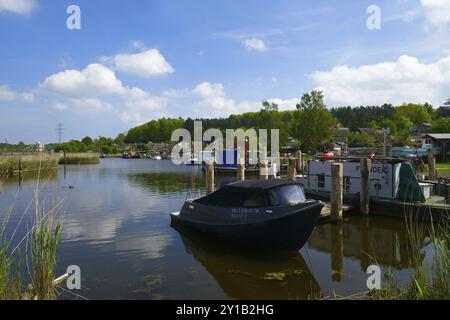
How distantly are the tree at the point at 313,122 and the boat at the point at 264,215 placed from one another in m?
56.4

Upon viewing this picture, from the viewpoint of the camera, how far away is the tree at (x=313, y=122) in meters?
69.3

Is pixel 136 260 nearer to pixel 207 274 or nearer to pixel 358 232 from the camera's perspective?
pixel 207 274

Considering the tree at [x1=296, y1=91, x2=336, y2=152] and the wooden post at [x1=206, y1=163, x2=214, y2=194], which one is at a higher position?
the tree at [x1=296, y1=91, x2=336, y2=152]

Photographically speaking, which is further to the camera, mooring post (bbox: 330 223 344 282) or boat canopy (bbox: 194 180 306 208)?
boat canopy (bbox: 194 180 306 208)

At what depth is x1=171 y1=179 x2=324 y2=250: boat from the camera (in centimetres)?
1321

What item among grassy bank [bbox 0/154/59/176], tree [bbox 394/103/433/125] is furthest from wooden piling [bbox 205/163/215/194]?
tree [bbox 394/103/433/125]

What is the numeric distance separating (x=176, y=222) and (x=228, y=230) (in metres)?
4.68

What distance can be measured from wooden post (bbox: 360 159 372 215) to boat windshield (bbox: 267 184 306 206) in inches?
243

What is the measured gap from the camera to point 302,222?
1327 cm

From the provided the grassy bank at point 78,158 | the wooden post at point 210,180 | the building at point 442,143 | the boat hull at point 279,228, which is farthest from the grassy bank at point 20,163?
the building at point 442,143

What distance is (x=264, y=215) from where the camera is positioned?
13.4 meters

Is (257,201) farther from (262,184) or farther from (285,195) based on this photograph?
(285,195)

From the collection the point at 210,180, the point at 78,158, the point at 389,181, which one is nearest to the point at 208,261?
the point at 210,180

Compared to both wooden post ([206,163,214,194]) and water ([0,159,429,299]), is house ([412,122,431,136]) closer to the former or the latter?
wooden post ([206,163,214,194])
